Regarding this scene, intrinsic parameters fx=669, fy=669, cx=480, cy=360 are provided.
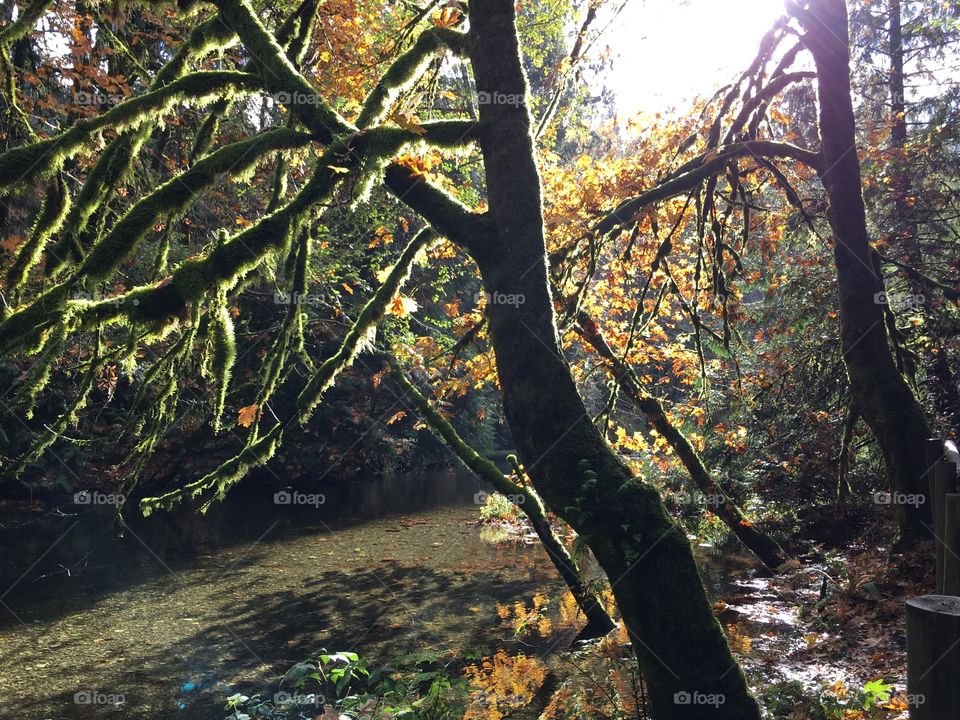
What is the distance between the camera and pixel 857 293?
7.39 m

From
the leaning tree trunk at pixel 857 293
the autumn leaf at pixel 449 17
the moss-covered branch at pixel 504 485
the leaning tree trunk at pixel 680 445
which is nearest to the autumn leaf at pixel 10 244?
the moss-covered branch at pixel 504 485

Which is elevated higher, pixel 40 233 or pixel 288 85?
pixel 288 85

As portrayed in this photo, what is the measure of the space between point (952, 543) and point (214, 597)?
9159 millimetres

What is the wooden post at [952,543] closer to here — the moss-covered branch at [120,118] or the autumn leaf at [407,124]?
the autumn leaf at [407,124]

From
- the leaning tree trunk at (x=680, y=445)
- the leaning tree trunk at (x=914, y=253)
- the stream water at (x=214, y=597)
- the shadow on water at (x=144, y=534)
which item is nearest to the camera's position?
the stream water at (x=214, y=597)

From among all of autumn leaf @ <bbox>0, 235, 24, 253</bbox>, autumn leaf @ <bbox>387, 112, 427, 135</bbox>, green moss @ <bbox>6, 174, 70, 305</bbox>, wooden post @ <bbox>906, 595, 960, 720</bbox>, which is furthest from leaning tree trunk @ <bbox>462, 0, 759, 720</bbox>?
autumn leaf @ <bbox>0, 235, 24, 253</bbox>

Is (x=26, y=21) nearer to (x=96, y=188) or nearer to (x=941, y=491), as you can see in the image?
(x=96, y=188)

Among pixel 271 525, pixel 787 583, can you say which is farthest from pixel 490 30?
pixel 271 525

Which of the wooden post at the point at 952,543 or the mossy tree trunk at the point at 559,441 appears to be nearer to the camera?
the wooden post at the point at 952,543

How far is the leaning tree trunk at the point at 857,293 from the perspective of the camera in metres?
7.11

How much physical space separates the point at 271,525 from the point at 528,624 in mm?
8307

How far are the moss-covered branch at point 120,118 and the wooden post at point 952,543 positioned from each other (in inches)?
166

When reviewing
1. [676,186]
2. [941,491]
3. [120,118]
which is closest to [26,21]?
[120,118]

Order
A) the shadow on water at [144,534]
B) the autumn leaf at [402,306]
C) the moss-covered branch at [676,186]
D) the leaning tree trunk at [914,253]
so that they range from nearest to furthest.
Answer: the autumn leaf at [402,306]
the moss-covered branch at [676,186]
the shadow on water at [144,534]
the leaning tree trunk at [914,253]
